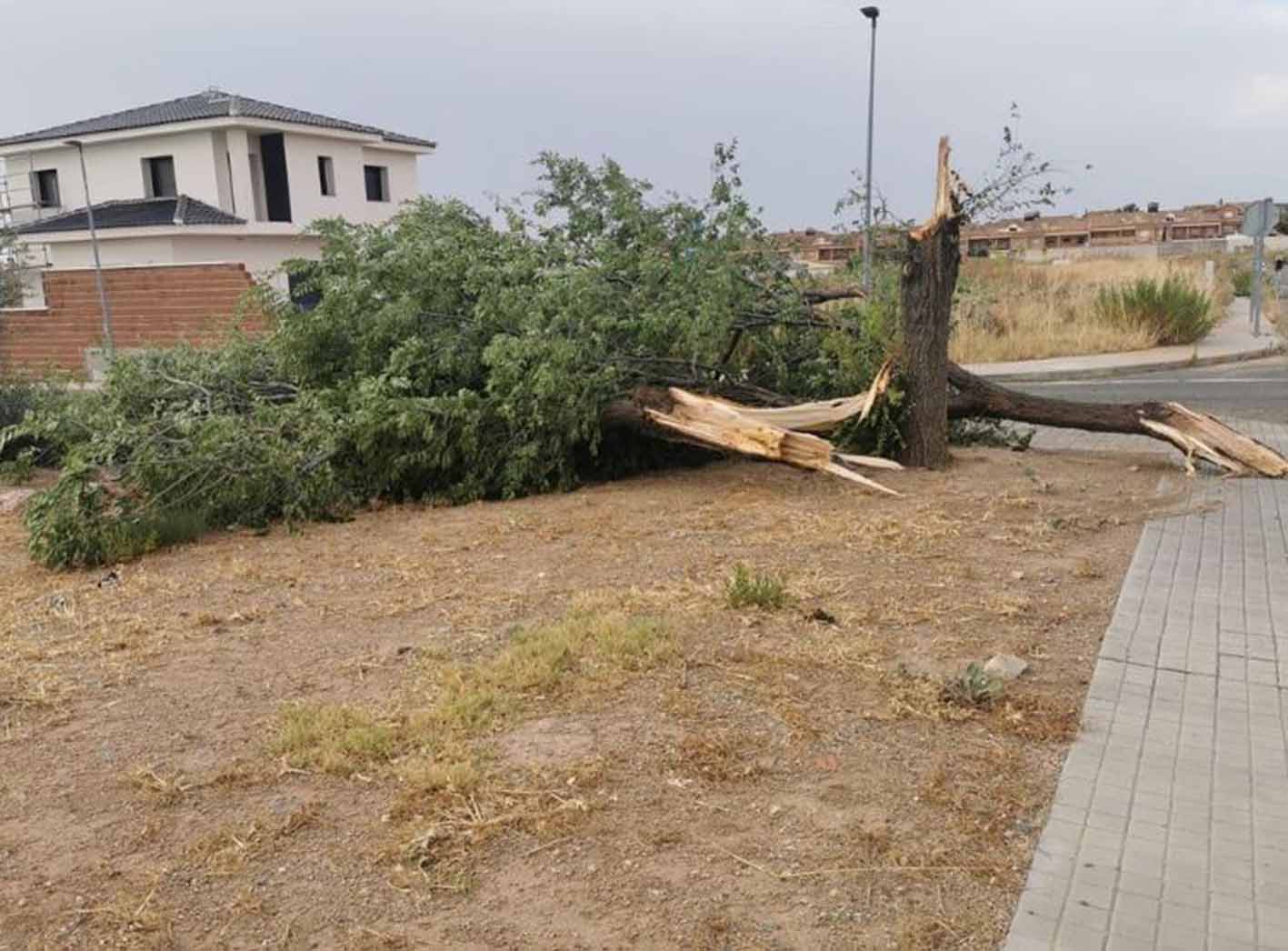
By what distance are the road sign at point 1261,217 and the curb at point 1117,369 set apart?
3.36 meters

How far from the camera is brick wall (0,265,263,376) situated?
86.2 ft

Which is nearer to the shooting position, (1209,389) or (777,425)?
(777,425)

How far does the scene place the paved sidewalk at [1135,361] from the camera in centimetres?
1786

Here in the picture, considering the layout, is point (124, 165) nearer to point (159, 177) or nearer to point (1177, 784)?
point (159, 177)

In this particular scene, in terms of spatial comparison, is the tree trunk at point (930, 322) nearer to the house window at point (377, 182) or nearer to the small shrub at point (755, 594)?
the small shrub at point (755, 594)

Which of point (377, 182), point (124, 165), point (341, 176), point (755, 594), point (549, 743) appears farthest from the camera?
point (377, 182)

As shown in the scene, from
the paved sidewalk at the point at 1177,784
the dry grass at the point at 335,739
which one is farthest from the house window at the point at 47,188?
the paved sidewalk at the point at 1177,784

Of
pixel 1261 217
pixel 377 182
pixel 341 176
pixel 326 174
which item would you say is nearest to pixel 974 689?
pixel 1261 217

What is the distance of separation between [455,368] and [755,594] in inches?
161

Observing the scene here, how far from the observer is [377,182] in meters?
43.6

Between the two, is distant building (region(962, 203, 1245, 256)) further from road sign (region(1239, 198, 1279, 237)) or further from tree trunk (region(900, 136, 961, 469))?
tree trunk (region(900, 136, 961, 469))

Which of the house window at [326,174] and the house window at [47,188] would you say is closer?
the house window at [326,174]

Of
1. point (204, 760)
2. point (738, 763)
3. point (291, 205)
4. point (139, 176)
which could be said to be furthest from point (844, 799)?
point (139, 176)

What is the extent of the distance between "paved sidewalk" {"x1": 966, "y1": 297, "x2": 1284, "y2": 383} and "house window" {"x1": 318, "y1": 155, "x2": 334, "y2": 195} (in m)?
28.0
